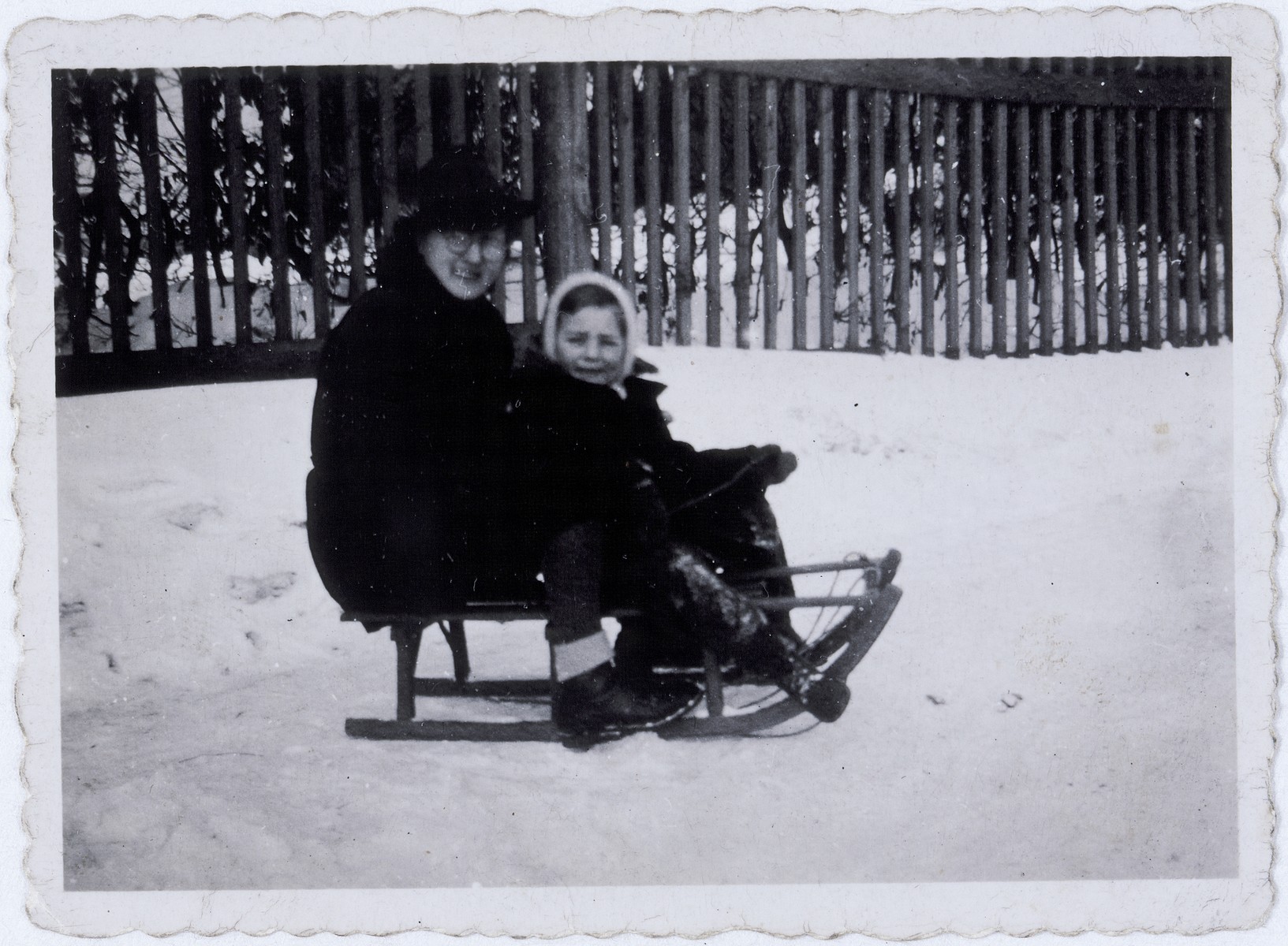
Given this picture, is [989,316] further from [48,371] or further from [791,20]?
[48,371]

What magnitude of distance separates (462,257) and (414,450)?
0.43 metres

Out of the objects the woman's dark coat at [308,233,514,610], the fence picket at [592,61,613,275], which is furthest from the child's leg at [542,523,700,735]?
the fence picket at [592,61,613,275]

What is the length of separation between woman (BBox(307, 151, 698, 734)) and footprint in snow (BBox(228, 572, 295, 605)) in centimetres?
17

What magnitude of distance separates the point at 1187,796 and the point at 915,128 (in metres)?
1.68

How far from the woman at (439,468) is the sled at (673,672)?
1.6 inches

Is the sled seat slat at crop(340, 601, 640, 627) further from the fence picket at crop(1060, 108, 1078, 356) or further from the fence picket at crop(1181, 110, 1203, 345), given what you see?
the fence picket at crop(1181, 110, 1203, 345)

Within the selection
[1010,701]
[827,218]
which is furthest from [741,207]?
[1010,701]

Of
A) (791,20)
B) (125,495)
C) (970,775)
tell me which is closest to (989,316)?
(791,20)

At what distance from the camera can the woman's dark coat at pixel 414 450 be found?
1.96 metres

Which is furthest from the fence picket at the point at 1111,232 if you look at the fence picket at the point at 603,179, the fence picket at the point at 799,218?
the fence picket at the point at 603,179

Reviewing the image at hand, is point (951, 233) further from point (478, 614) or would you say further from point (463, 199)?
point (478, 614)

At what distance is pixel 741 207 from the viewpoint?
2.23 meters

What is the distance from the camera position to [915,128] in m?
2.26

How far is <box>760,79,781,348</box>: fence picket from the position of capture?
2.19 m
